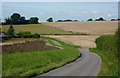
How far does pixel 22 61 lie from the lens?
17.6 m

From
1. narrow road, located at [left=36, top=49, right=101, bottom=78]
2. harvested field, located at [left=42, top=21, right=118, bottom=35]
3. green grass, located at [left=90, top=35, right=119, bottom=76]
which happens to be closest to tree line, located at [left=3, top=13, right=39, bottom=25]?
harvested field, located at [left=42, top=21, right=118, bottom=35]

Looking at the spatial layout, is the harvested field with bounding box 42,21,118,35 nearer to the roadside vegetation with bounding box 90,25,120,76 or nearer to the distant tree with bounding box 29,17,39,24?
the distant tree with bounding box 29,17,39,24

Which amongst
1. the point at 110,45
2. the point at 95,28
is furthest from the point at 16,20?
the point at 110,45

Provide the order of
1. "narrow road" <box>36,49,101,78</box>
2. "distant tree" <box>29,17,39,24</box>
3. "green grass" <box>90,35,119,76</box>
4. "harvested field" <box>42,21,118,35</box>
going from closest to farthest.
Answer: "green grass" <box>90,35,119,76</box> < "narrow road" <box>36,49,101,78</box> < "harvested field" <box>42,21,118,35</box> < "distant tree" <box>29,17,39,24</box>

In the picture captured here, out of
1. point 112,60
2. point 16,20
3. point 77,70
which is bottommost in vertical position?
point 77,70

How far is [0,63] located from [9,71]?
174 centimetres

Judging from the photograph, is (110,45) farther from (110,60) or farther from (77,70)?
(77,70)

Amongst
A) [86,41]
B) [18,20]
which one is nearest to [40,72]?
[86,41]

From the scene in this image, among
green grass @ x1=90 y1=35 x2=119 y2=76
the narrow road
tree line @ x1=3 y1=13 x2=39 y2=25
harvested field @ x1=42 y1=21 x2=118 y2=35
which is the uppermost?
tree line @ x1=3 y1=13 x2=39 y2=25

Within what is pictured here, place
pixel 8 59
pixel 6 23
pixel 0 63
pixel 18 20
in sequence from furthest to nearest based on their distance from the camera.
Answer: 1. pixel 18 20
2. pixel 6 23
3. pixel 8 59
4. pixel 0 63

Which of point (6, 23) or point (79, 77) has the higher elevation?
point (6, 23)

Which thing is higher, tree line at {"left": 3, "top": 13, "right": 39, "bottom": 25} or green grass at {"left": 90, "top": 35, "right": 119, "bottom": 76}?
tree line at {"left": 3, "top": 13, "right": 39, "bottom": 25}

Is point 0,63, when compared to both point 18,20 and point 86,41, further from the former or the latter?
point 18,20

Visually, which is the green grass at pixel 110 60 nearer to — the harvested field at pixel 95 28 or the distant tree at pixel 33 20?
the harvested field at pixel 95 28
